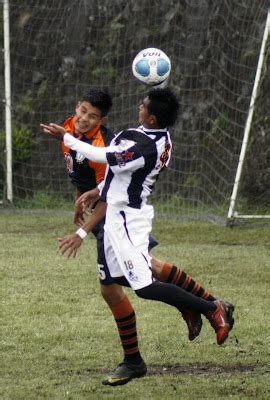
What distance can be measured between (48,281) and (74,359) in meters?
2.55

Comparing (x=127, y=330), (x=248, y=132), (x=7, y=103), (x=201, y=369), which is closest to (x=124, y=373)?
(x=127, y=330)

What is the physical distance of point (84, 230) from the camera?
251 inches

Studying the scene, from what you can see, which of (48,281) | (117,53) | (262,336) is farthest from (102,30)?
(262,336)

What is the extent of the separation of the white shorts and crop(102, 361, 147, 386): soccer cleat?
0.53 m

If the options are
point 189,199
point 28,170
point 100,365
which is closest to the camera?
point 100,365

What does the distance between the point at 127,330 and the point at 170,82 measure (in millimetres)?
9123

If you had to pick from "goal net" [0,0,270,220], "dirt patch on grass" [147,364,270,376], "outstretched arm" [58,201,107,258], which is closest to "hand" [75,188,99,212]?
"outstretched arm" [58,201,107,258]

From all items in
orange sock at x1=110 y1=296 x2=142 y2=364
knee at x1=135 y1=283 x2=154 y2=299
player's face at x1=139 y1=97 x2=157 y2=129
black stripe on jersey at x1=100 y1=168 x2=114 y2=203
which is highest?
player's face at x1=139 y1=97 x2=157 y2=129

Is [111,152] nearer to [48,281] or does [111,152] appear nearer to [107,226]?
[107,226]

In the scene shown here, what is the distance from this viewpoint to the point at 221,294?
900cm

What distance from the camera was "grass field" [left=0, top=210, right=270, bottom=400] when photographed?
6328mm

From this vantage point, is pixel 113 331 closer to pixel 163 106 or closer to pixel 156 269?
pixel 156 269

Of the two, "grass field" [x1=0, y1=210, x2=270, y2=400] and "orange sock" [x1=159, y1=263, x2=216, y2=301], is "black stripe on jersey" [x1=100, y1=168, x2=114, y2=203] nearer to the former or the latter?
"orange sock" [x1=159, y1=263, x2=216, y2=301]

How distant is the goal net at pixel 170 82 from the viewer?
14.2m
